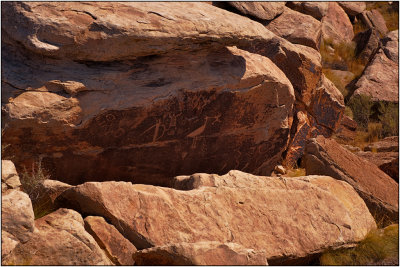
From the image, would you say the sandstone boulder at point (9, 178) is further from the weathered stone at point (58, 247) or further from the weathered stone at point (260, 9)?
the weathered stone at point (260, 9)

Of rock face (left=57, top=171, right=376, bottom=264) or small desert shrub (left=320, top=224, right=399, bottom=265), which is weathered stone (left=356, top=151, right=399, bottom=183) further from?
small desert shrub (left=320, top=224, right=399, bottom=265)

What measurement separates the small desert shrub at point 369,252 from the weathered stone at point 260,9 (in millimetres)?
5034

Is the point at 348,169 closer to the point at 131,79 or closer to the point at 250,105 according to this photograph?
the point at 250,105

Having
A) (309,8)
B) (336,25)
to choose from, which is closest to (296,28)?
(309,8)

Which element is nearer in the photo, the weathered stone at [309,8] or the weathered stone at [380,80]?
the weathered stone at [380,80]

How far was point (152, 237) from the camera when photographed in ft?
16.3

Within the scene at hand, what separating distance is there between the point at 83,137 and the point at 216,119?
152 cm

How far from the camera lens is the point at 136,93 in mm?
6133

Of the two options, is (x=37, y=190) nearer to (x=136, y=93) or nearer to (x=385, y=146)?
(x=136, y=93)

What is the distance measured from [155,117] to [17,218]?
2.20 metres

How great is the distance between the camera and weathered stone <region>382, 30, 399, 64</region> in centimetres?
1230

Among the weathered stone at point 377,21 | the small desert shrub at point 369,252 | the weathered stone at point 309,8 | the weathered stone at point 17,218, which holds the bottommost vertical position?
the weathered stone at point 377,21

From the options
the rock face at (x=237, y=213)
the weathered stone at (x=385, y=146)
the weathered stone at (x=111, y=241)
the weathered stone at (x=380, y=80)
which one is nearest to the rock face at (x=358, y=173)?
the rock face at (x=237, y=213)

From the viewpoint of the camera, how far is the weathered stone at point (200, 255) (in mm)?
4379
